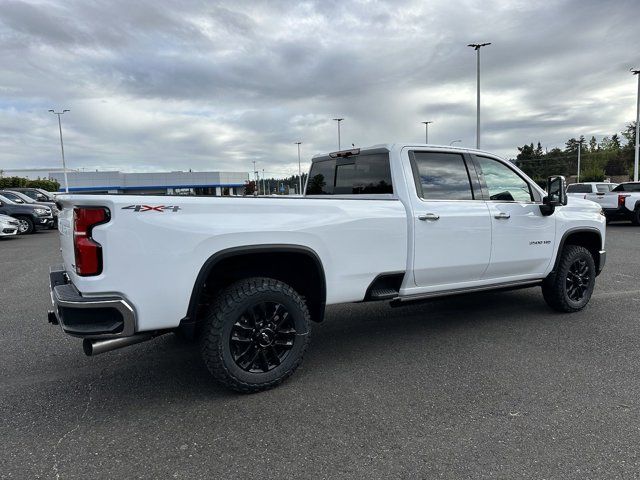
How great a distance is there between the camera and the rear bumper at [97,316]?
9.49 feet

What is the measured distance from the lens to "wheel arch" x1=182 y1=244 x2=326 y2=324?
3.23 metres

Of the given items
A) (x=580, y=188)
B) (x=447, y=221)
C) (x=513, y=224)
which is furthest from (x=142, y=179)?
(x=447, y=221)

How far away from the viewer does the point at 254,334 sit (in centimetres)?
345

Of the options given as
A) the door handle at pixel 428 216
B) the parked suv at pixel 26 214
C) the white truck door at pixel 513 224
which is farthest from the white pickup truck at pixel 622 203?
the parked suv at pixel 26 214

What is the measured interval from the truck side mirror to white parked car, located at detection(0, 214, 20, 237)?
16172 millimetres

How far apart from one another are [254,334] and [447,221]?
2.06 meters

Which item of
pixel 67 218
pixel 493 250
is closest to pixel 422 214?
pixel 493 250

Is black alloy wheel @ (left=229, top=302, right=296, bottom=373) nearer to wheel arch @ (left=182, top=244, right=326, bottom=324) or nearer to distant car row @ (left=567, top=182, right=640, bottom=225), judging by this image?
wheel arch @ (left=182, top=244, right=326, bottom=324)

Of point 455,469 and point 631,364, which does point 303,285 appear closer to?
point 455,469

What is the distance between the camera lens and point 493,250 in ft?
15.5

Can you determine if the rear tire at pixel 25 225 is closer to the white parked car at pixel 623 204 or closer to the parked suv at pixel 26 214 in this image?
the parked suv at pixel 26 214

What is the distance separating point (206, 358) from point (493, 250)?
3.02 m

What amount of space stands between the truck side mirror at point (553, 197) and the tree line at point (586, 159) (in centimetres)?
6517

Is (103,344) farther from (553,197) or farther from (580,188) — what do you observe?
(580,188)
